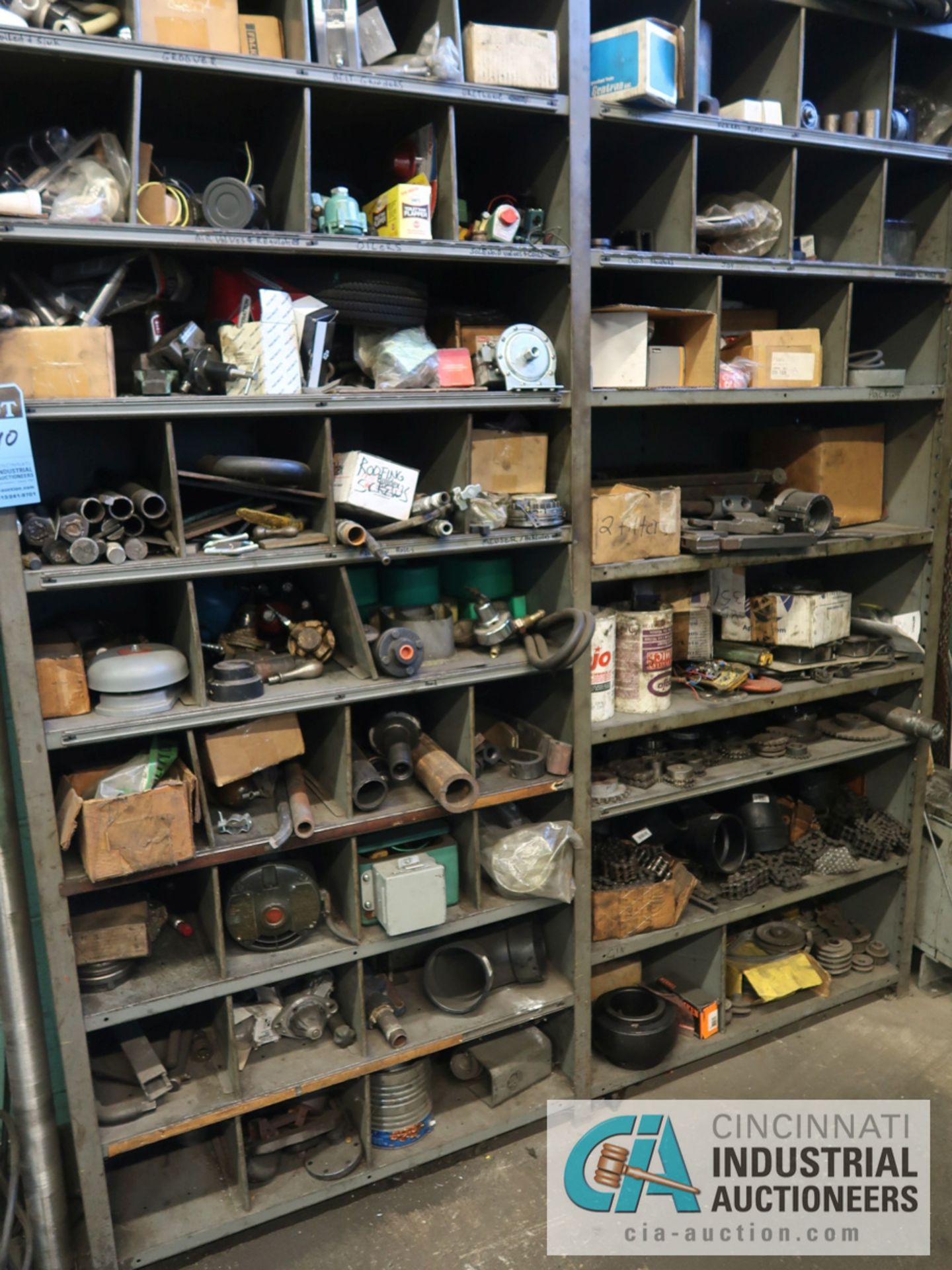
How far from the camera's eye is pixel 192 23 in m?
1.61

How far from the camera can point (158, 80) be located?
5.43ft

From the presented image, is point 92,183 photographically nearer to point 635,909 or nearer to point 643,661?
point 643,661

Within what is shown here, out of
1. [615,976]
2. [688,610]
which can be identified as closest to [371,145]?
[688,610]

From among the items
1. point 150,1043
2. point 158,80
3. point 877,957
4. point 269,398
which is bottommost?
point 877,957

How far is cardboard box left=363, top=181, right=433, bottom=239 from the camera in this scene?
179 cm

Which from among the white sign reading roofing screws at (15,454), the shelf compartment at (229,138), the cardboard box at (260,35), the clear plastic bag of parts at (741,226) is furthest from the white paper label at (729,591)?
the white sign reading roofing screws at (15,454)

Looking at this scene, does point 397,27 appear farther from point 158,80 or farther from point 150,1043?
point 150,1043

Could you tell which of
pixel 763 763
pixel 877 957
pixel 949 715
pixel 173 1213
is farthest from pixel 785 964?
pixel 173 1213

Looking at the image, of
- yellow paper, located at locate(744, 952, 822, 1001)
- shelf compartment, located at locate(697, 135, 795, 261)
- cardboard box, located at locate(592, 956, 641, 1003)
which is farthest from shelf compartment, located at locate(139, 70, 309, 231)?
yellow paper, located at locate(744, 952, 822, 1001)

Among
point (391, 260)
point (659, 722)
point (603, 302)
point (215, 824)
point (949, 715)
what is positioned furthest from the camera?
point (949, 715)

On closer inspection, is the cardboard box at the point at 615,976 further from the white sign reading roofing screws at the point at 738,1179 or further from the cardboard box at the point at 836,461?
the cardboard box at the point at 836,461

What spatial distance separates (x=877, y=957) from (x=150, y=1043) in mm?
1993

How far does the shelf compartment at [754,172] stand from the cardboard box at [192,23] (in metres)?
1.03

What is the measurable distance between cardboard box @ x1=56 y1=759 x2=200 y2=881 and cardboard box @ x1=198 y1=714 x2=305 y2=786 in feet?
0.27
